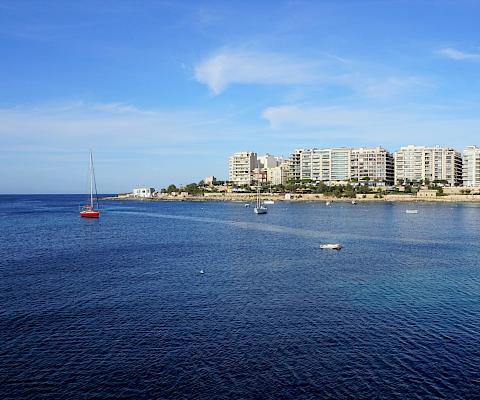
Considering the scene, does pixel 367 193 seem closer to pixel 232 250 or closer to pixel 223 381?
pixel 232 250

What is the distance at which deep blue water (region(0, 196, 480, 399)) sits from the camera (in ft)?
61.6

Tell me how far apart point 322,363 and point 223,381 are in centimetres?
445

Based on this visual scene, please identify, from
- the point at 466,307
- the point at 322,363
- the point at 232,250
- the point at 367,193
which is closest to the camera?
the point at 322,363

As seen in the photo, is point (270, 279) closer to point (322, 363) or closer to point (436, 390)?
point (322, 363)

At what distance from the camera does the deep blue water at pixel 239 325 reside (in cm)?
1877

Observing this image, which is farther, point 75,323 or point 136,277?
point 136,277

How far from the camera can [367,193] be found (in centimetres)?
18625

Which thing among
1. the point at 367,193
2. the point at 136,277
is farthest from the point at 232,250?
the point at 367,193

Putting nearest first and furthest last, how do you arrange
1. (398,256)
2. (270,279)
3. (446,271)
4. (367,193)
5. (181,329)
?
(181,329)
(270,279)
(446,271)
(398,256)
(367,193)

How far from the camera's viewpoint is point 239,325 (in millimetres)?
25406

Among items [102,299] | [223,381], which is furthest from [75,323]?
[223,381]

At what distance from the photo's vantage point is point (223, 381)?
18.9 metres

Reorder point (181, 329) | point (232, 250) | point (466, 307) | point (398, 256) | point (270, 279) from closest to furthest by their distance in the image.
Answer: point (181, 329)
point (466, 307)
point (270, 279)
point (398, 256)
point (232, 250)

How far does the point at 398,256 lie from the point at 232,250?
16992 mm
